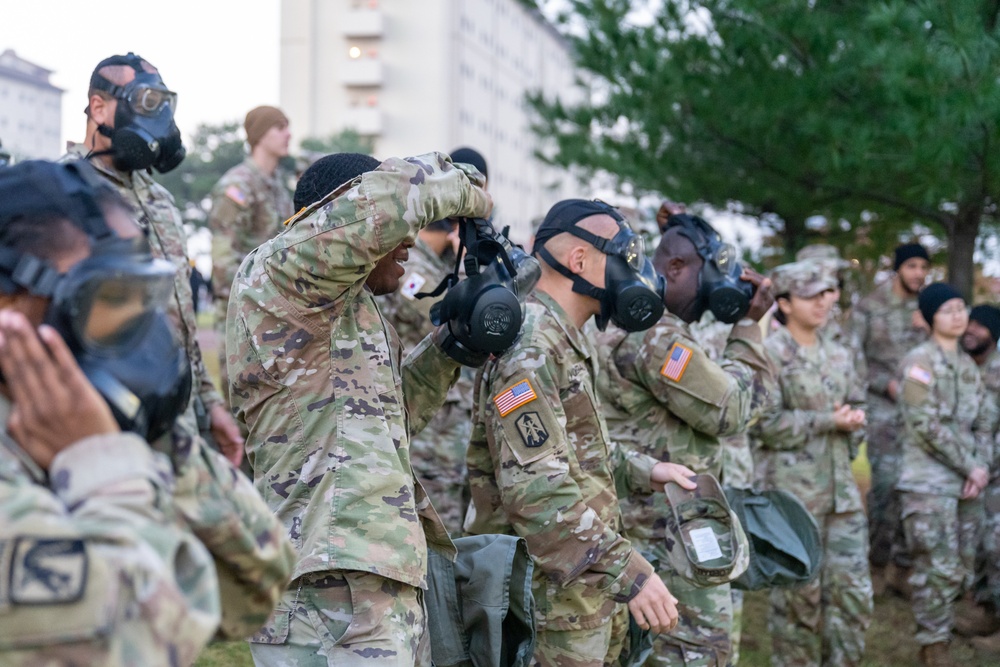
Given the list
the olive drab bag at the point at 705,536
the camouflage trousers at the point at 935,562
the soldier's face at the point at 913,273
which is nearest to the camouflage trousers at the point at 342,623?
the olive drab bag at the point at 705,536

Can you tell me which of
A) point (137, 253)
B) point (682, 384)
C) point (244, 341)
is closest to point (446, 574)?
point (244, 341)

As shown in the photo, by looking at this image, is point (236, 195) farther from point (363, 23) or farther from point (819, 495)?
point (363, 23)

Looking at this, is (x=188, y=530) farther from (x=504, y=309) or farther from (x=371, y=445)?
(x=504, y=309)

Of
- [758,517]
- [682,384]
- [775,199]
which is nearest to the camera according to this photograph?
[682,384]

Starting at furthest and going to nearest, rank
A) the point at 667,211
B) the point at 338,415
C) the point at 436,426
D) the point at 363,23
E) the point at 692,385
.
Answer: the point at 363,23 → the point at 436,426 → the point at 667,211 → the point at 692,385 → the point at 338,415

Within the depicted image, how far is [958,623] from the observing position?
720cm

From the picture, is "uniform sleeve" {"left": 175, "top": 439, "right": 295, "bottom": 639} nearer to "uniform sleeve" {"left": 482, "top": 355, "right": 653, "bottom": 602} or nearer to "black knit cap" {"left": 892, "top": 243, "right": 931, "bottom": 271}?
"uniform sleeve" {"left": 482, "top": 355, "right": 653, "bottom": 602}

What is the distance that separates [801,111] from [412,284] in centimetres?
331

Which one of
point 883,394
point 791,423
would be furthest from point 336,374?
point 883,394

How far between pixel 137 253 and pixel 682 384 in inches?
114

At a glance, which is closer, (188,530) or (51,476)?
(51,476)

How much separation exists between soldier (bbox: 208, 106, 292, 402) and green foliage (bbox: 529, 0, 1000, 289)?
8.30ft

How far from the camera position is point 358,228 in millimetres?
2617

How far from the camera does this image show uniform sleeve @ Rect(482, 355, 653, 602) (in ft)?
11.3
